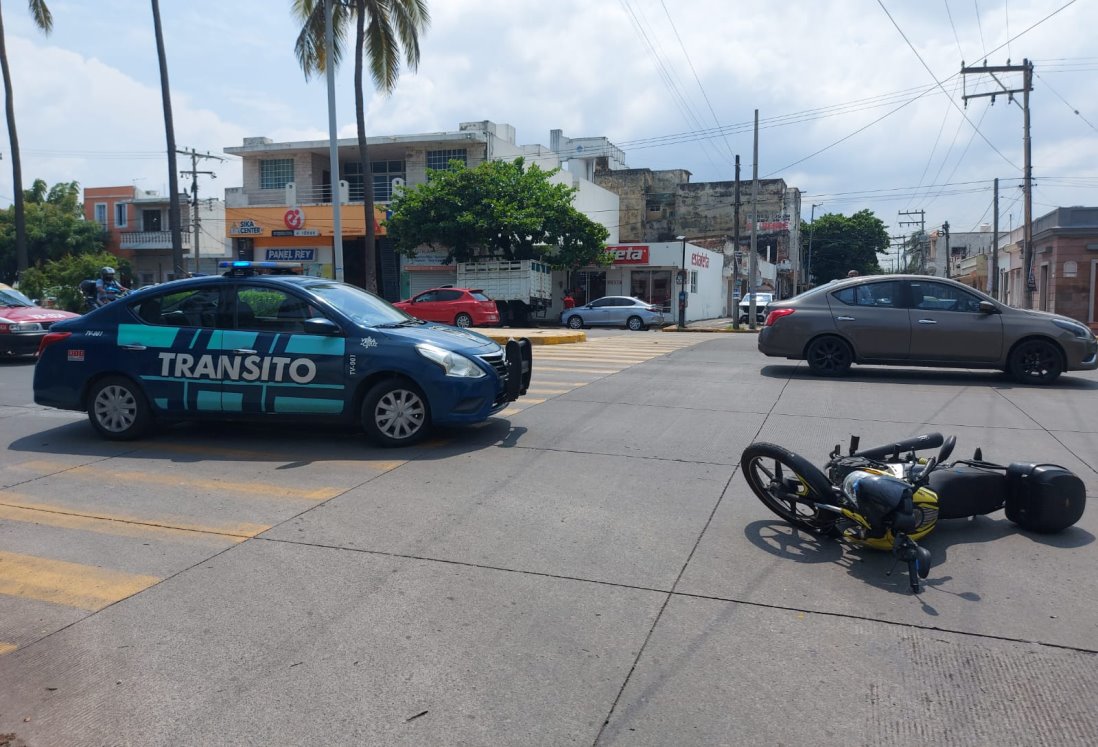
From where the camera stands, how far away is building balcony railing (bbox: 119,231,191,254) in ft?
168

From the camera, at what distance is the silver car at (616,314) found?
1256 inches

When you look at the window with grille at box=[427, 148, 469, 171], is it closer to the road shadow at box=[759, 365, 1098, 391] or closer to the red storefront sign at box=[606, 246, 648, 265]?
the red storefront sign at box=[606, 246, 648, 265]

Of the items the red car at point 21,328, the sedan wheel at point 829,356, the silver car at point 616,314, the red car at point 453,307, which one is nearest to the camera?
the sedan wheel at point 829,356

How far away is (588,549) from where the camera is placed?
5121 mm

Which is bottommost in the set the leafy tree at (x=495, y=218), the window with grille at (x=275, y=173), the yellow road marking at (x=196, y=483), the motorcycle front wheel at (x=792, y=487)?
the yellow road marking at (x=196, y=483)

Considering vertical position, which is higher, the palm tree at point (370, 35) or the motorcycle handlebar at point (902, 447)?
the palm tree at point (370, 35)

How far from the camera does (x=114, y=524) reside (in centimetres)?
572

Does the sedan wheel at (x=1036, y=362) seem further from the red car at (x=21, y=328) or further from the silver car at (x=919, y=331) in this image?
the red car at (x=21, y=328)

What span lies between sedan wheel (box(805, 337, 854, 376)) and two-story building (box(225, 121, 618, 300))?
26.0m

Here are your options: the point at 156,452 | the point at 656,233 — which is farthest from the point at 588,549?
the point at 656,233

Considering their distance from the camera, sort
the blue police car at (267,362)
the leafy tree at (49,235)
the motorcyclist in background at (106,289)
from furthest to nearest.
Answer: the leafy tree at (49,235) → the motorcyclist in background at (106,289) → the blue police car at (267,362)

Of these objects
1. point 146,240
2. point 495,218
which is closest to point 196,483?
point 495,218

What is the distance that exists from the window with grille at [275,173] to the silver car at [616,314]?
1746 centimetres

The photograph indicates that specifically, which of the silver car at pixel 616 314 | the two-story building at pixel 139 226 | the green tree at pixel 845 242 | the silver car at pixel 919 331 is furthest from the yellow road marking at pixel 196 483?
the green tree at pixel 845 242
